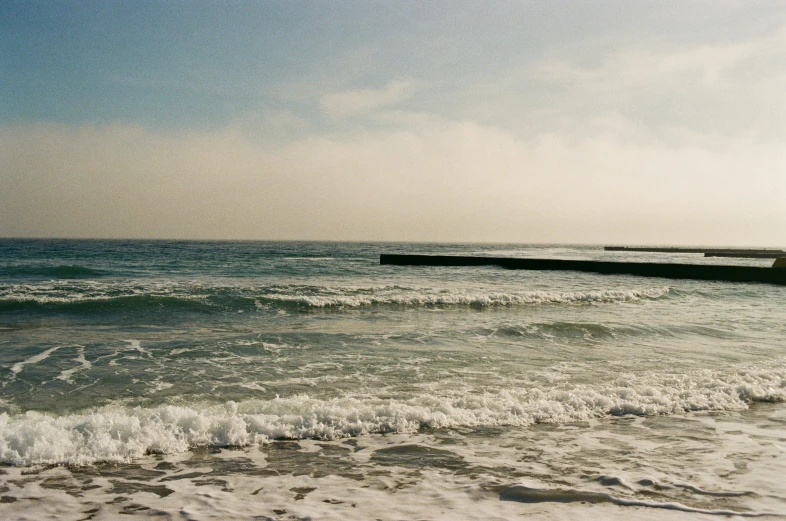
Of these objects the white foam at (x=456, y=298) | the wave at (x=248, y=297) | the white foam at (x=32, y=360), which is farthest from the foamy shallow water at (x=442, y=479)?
the white foam at (x=456, y=298)

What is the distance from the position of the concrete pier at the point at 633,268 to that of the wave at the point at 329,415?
24569mm

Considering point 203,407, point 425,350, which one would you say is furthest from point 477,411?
point 425,350

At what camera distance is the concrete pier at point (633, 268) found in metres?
28.5

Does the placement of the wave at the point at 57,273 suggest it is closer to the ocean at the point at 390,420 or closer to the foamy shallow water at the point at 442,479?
the ocean at the point at 390,420

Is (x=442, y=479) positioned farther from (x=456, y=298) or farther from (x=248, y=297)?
(x=248, y=297)

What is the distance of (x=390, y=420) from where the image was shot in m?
5.90

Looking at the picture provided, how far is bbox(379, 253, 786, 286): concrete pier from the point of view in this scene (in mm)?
28531

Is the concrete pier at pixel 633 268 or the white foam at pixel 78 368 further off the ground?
the concrete pier at pixel 633 268

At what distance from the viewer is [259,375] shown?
8258 mm

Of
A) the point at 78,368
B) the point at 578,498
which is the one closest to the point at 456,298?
the point at 78,368

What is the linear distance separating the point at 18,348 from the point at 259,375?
5.26 meters

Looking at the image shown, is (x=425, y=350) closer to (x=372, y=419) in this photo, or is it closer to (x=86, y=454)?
(x=372, y=419)

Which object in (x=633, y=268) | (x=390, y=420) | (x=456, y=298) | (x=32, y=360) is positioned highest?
(x=633, y=268)

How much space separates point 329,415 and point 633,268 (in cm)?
3288
